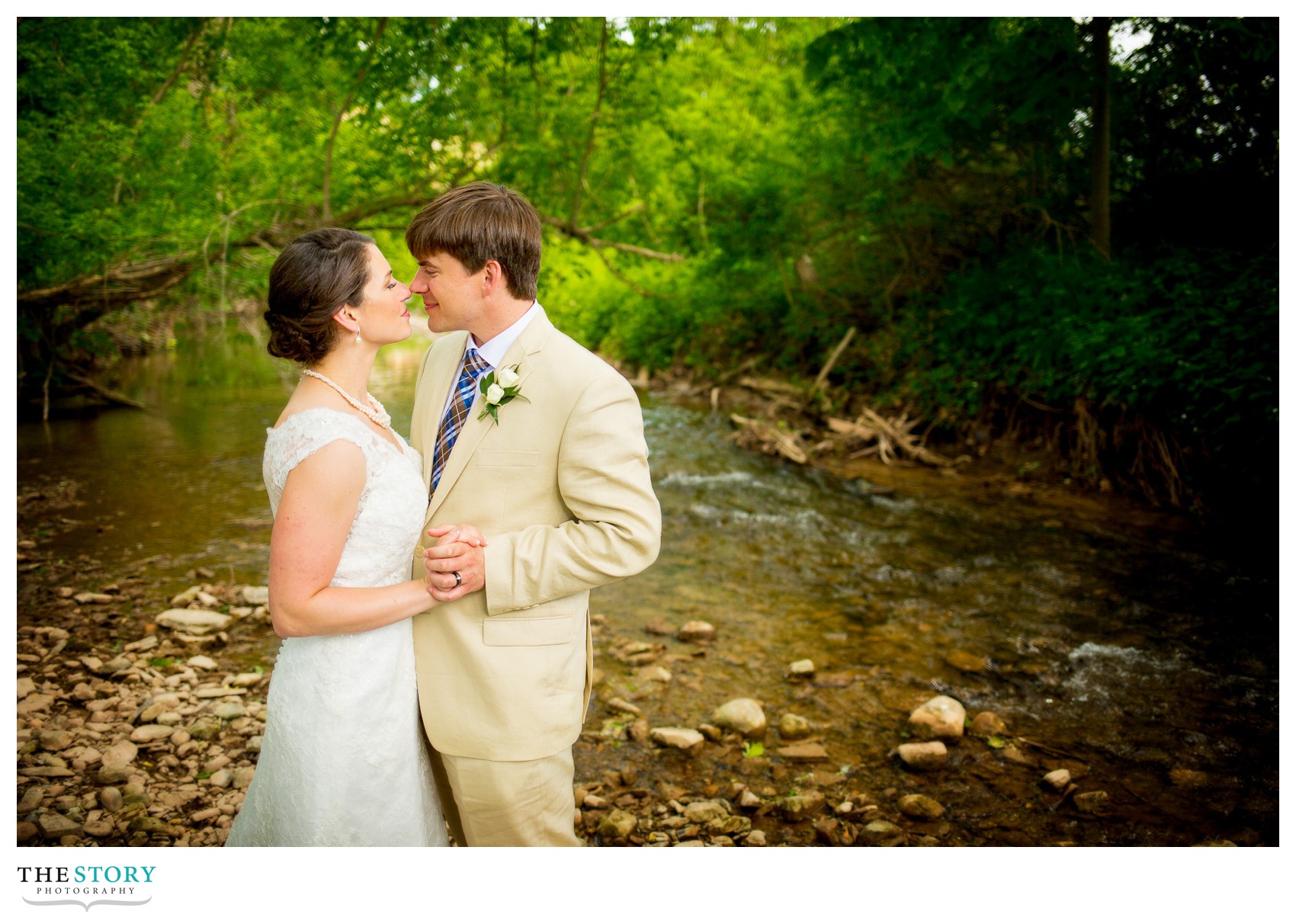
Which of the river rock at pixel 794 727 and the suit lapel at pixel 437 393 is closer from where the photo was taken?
the suit lapel at pixel 437 393

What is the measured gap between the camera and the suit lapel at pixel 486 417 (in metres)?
2.26

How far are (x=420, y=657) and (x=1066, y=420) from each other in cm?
977

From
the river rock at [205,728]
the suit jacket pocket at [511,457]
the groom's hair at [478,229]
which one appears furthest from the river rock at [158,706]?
the groom's hair at [478,229]

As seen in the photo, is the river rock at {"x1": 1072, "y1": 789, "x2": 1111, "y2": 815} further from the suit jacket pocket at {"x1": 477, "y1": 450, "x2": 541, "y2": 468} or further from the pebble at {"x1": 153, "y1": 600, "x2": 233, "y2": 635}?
the pebble at {"x1": 153, "y1": 600, "x2": 233, "y2": 635}

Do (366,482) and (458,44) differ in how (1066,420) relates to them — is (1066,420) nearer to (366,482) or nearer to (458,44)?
(458,44)

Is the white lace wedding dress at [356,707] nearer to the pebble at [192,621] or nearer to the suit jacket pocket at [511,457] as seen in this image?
the suit jacket pocket at [511,457]

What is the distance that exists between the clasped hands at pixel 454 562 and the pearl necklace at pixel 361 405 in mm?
398

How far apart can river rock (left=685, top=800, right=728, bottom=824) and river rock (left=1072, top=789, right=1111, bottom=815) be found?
161 cm

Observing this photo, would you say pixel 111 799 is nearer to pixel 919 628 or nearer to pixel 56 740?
pixel 56 740

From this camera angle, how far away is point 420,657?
2.42 m

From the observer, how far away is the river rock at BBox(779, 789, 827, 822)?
3.77 m

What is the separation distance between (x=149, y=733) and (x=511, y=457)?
9.74 feet
